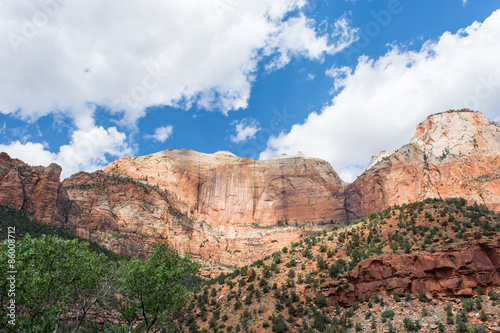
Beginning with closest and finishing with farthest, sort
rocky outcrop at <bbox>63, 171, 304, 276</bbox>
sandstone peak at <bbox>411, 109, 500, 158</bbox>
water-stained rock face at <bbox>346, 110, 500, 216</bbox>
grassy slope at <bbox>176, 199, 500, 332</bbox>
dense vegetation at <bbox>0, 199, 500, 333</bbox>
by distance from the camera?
dense vegetation at <bbox>0, 199, 500, 333</bbox>
grassy slope at <bbox>176, 199, 500, 332</bbox>
rocky outcrop at <bbox>63, 171, 304, 276</bbox>
water-stained rock face at <bbox>346, 110, 500, 216</bbox>
sandstone peak at <bbox>411, 109, 500, 158</bbox>

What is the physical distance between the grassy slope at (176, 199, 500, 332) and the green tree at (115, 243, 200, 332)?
8.55 metres

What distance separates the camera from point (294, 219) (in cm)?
11238

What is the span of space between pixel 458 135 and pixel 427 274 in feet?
310

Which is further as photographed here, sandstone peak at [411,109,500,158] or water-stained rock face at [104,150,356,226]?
water-stained rock face at [104,150,356,226]

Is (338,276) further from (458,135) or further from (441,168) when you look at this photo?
(458,135)

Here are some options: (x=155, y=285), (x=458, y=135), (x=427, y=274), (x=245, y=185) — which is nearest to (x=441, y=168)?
(x=458, y=135)

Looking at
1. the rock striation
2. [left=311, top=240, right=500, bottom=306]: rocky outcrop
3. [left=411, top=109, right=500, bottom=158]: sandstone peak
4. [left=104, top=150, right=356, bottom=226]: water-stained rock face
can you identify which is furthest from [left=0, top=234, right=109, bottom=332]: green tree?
[left=411, top=109, right=500, bottom=158]: sandstone peak

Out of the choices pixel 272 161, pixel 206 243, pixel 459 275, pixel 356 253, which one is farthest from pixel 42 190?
pixel 272 161

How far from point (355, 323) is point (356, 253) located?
27.9 feet

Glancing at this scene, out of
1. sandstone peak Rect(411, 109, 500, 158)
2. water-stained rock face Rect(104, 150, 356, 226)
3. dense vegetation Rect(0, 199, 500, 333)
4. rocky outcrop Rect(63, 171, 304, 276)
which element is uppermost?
sandstone peak Rect(411, 109, 500, 158)

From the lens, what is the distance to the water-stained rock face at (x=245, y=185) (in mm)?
111125

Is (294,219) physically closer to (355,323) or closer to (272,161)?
(272,161)

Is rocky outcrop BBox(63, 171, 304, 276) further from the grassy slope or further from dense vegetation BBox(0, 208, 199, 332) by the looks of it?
dense vegetation BBox(0, 208, 199, 332)

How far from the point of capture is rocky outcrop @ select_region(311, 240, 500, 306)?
20.4 meters
